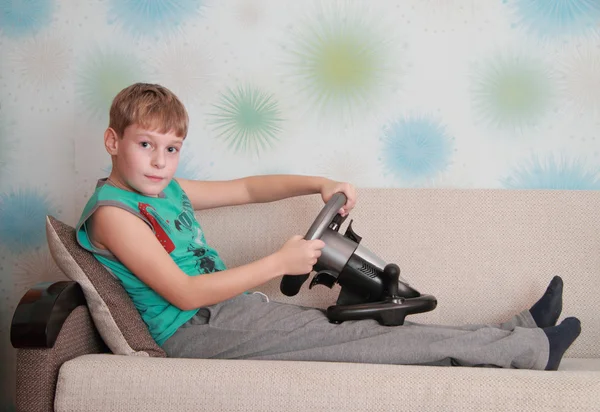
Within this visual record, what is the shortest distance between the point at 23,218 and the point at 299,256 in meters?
1.29

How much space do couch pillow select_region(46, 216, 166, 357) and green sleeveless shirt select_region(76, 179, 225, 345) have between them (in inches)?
1.9

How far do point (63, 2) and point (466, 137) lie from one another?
1.50 metres

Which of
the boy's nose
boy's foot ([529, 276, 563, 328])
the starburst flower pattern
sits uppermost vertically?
the starburst flower pattern

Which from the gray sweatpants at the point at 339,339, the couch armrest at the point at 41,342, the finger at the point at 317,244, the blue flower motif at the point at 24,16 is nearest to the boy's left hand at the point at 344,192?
the finger at the point at 317,244

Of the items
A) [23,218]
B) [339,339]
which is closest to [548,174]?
[339,339]

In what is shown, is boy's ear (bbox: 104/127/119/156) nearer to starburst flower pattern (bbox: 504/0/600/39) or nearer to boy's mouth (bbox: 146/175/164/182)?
boy's mouth (bbox: 146/175/164/182)

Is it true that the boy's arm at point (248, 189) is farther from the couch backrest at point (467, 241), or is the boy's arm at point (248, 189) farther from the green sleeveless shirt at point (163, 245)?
the green sleeveless shirt at point (163, 245)

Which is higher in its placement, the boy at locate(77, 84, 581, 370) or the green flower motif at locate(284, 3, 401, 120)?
the green flower motif at locate(284, 3, 401, 120)

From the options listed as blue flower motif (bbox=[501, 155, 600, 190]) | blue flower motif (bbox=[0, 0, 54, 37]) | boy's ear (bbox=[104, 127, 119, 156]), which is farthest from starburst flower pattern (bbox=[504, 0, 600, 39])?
blue flower motif (bbox=[0, 0, 54, 37])

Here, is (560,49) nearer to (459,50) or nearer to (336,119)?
Answer: (459,50)

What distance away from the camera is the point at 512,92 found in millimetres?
2260

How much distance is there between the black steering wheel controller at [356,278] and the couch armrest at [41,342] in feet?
1.75

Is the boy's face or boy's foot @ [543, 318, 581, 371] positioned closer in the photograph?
boy's foot @ [543, 318, 581, 371]

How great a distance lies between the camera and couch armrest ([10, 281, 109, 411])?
4.48 feet
